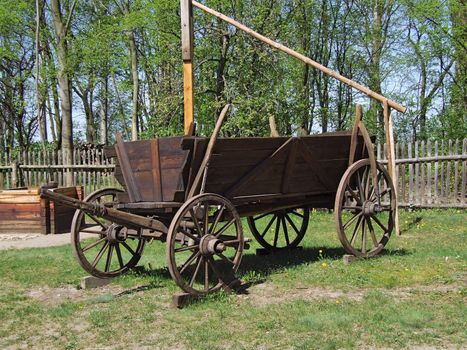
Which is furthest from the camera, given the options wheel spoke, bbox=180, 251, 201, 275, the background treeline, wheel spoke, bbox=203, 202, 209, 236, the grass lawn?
the background treeline

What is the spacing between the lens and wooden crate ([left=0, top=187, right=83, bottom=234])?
12.2m

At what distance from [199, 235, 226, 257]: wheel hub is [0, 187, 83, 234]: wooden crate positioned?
23.7 ft

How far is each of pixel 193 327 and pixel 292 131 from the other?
57.3ft

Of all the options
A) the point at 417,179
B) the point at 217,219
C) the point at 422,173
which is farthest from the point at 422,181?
the point at 217,219

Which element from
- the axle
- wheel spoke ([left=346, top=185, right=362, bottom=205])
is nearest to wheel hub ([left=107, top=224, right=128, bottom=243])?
the axle

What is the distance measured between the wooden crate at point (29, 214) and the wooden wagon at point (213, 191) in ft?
16.2

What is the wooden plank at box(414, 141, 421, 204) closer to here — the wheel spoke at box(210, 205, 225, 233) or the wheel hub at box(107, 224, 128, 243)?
the wheel spoke at box(210, 205, 225, 233)

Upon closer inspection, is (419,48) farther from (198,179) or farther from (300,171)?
(198,179)

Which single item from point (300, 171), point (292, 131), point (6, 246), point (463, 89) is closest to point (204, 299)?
point (300, 171)

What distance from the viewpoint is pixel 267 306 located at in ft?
17.6

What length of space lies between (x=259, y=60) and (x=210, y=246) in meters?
12.2

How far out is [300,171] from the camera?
714cm

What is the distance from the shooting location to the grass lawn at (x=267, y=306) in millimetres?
4398

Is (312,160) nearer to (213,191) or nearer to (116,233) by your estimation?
(213,191)
